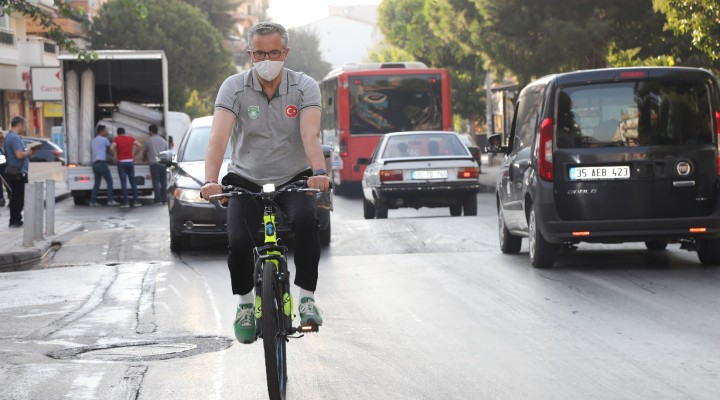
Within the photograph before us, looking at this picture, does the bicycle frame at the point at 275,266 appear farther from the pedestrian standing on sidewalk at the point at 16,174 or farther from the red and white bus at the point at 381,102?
the red and white bus at the point at 381,102

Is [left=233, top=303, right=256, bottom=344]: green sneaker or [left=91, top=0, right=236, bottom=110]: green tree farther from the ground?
[left=91, top=0, right=236, bottom=110]: green tree

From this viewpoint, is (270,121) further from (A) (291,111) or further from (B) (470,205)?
(B) (470,205)

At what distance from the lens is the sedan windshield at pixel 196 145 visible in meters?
17.3

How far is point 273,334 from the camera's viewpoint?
6172 mm

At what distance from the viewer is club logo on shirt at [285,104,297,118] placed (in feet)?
22.6

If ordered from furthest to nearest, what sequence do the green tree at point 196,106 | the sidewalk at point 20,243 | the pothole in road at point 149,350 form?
1. the green tree at point 196,106
2. the sidewalk at point 20,243
3. the pothole in road at point 149,350

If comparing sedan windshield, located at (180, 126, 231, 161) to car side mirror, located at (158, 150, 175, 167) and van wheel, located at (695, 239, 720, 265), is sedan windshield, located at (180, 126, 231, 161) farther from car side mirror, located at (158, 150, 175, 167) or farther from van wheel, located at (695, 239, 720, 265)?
van wheel, located at (695, 239, 720, 265)

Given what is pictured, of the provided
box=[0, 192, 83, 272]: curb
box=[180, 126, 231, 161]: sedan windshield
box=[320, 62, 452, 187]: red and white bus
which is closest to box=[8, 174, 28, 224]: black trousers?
box=[0, 192, 83, 272]: curb

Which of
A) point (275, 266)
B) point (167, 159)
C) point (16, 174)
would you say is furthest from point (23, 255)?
point (275, 266)

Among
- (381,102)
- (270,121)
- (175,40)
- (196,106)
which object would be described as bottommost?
(270,121)

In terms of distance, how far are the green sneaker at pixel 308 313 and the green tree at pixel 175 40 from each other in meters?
66.5

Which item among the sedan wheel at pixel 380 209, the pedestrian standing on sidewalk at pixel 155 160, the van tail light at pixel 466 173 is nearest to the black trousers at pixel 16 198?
the sedan wheel at pixel 380 209

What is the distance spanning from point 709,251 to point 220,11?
275 feet

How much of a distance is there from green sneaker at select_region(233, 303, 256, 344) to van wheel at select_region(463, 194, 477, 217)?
1655cm
